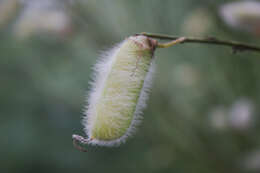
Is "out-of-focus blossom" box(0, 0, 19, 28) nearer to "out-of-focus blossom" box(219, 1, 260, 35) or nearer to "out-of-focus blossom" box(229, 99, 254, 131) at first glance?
"out-of-focus blossom" box(219, 1, 260, 35)

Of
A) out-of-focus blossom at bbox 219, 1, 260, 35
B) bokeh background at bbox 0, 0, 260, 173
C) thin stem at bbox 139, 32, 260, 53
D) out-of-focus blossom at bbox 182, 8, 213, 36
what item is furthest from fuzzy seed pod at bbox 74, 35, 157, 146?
out-of-focus blossom at bbox 182, 8, 213, 36

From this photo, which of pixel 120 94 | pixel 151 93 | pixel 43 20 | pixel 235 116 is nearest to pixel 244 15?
pixel 120 94

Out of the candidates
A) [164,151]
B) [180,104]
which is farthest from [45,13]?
[164,151]

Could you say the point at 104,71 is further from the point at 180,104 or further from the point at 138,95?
the point at 180,104

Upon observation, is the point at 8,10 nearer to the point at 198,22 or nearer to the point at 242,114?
the point at 198,22

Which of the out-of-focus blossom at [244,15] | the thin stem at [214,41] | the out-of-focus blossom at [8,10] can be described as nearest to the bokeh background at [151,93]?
the out-of-focus blossom at [8,10]

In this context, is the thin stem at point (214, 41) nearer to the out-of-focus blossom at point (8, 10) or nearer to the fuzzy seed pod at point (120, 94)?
the fuzzy seed pod at point (120, 94)
